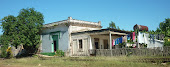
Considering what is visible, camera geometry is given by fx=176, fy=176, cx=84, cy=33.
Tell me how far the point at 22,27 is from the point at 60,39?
212 inches

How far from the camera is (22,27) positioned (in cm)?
2395

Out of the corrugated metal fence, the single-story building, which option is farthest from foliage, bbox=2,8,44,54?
the corrugated metal fence

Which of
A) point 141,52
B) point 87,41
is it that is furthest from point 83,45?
point 141,52

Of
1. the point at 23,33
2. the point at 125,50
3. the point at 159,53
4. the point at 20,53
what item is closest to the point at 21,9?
the point at 23,33

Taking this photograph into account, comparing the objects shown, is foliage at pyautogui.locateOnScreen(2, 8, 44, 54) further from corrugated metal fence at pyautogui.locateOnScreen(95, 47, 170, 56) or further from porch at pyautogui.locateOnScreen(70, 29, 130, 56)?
corrugated metal fence at pyautogui.locateOnScreen(95, 47, 170, 56)

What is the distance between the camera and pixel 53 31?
25531 mm

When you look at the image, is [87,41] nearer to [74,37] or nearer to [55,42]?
[74,37]

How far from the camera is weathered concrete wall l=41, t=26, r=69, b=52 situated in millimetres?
23609

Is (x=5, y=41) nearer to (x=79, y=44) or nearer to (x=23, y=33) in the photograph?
(x=23, y=33)

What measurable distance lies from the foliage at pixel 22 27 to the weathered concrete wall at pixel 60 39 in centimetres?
163

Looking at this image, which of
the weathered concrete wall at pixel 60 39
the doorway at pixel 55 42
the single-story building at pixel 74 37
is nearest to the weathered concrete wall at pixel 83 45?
the single-story building at pixel 74 37

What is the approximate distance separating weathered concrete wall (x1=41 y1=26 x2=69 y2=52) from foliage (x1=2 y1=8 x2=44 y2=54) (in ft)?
5.33

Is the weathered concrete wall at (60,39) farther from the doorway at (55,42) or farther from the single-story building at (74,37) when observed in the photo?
the doorway at (55,42)

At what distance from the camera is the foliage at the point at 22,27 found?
77.8 ft
